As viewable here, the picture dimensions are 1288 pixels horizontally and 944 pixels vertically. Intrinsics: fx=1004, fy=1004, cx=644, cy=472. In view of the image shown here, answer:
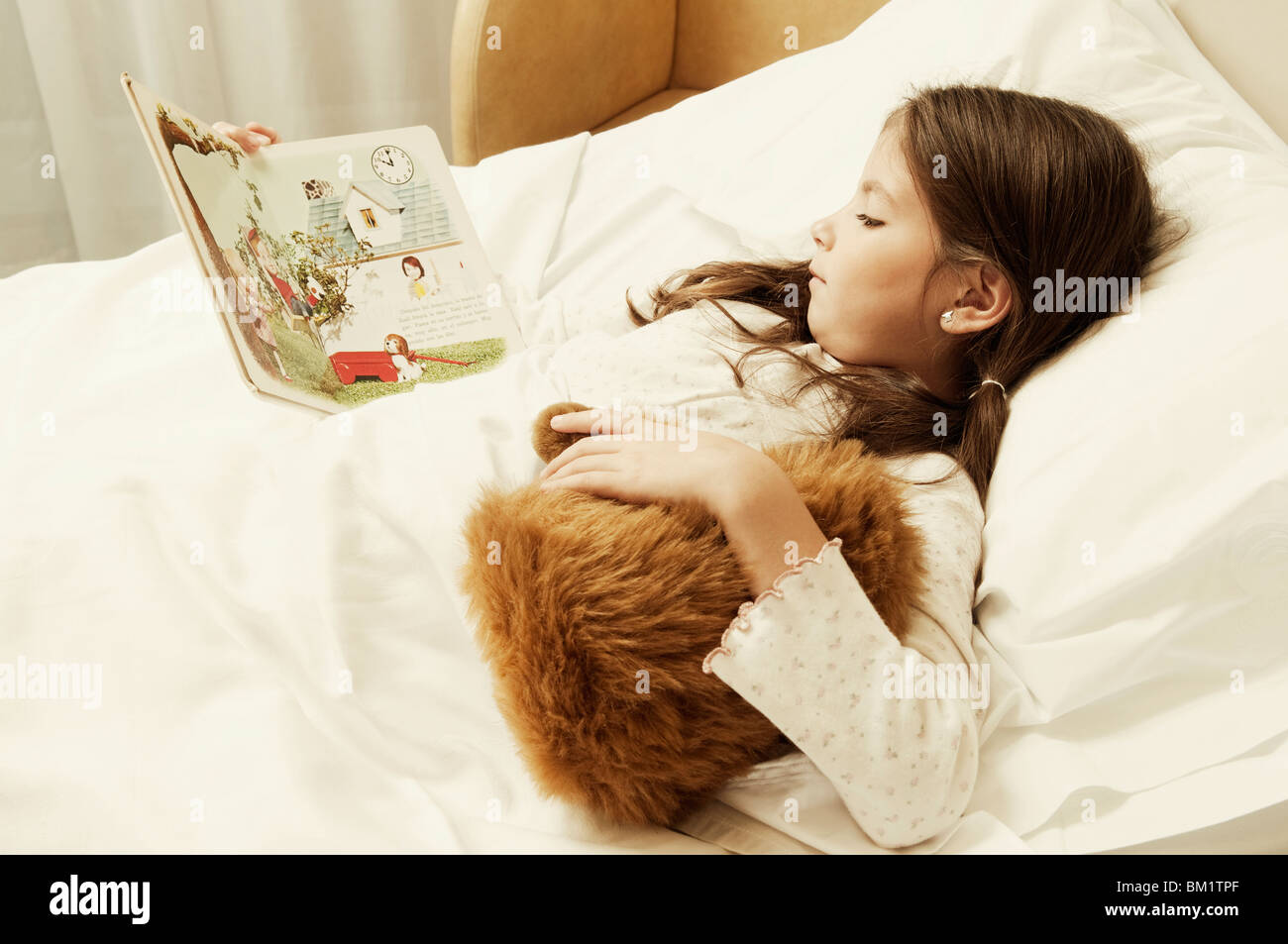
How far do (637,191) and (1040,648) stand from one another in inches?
33.3

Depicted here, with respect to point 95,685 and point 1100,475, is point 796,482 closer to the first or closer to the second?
point 1100,475

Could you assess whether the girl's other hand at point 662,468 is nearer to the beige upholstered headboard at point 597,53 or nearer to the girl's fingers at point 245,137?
the girl's fingers at point 245,137

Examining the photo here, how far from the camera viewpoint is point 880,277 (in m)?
0.91

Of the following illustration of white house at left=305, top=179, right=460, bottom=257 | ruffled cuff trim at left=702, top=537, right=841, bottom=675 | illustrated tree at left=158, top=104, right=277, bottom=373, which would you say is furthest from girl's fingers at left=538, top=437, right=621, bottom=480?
illustration of white house at left=305, top=179, right=460, bottom=257

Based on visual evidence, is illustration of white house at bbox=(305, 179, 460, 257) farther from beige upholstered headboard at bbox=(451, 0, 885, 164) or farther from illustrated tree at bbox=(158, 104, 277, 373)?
beige upholstered headboard at bbox=(451, 0, 885, 164)

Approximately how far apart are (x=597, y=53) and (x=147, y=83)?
2.89ft

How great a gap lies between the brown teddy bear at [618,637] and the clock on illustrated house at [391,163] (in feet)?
1.96

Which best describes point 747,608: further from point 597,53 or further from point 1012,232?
point 597,53

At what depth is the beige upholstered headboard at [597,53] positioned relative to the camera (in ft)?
5.18

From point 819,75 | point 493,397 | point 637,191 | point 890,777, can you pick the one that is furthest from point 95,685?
point 819,75

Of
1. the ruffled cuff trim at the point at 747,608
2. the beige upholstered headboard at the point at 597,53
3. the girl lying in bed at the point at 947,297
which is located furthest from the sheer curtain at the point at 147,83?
the ruffled cuff trim at the point at 747,608

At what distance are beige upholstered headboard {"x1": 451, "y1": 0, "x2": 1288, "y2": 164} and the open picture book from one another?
1.64 feet

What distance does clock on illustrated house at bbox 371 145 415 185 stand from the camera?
1102 millimetres
